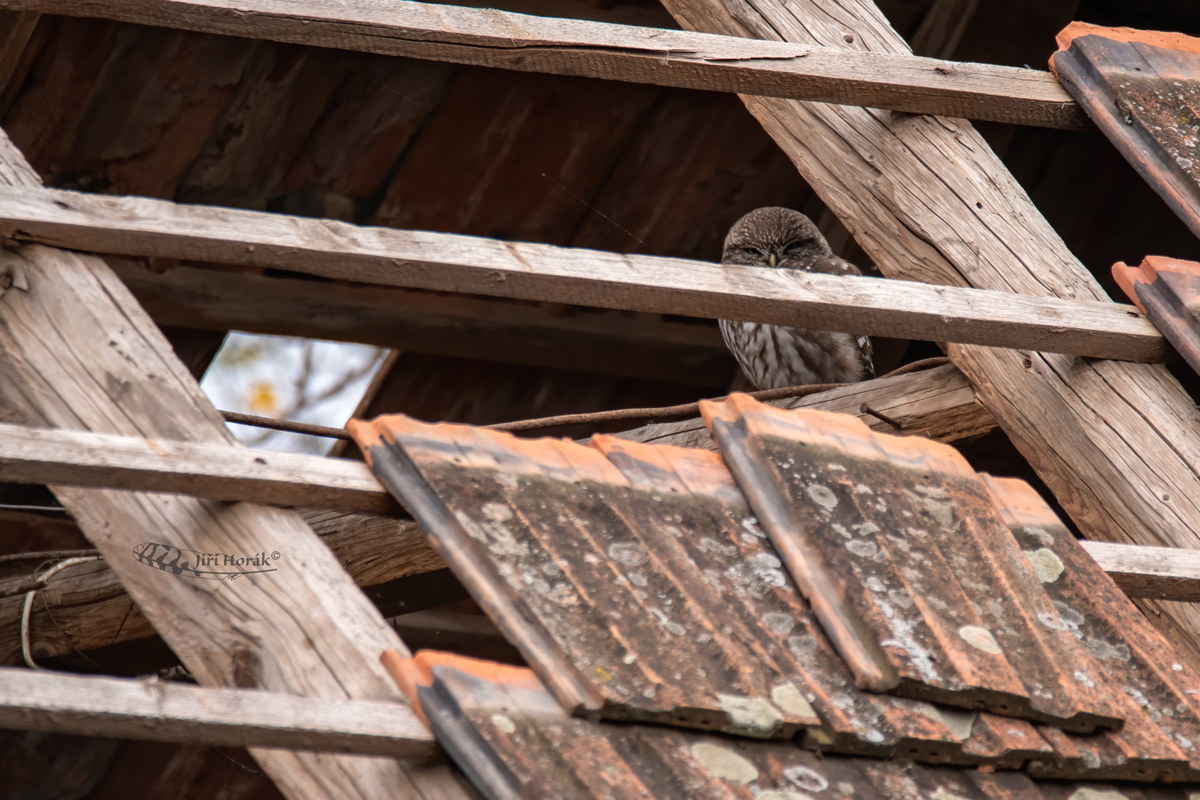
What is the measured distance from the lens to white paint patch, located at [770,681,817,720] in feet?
5.08

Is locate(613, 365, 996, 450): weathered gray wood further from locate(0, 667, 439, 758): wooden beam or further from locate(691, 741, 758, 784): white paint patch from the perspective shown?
locate(0, 667, 439, 758): wooden beam

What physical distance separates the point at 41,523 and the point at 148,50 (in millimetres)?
1527

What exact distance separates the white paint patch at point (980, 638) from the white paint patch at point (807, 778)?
343mm

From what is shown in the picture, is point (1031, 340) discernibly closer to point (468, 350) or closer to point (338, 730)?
point (338, 730)

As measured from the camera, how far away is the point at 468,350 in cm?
453

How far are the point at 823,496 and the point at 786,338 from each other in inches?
101

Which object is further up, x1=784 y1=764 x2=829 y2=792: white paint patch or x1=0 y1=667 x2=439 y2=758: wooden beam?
x1=784 y1=764 x2=829 y2=792: white paint patch

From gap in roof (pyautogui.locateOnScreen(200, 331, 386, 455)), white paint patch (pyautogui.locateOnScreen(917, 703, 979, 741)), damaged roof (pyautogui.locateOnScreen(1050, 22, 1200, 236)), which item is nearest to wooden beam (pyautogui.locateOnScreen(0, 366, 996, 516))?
white paint patch (pyautogui.locateOnScreen(917, 703, 979, 741))

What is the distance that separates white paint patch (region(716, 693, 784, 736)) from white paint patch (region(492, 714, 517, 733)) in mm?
252

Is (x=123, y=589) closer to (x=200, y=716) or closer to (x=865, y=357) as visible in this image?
(x=200, y=716)

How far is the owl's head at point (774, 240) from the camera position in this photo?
4797mm

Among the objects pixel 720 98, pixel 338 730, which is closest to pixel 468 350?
pixel 720 98

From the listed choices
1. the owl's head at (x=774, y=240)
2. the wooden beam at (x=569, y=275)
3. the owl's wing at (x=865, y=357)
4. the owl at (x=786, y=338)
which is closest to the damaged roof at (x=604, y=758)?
the wooden beam at (x=569, y=275)

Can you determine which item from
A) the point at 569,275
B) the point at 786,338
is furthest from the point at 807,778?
the point at 786,338
